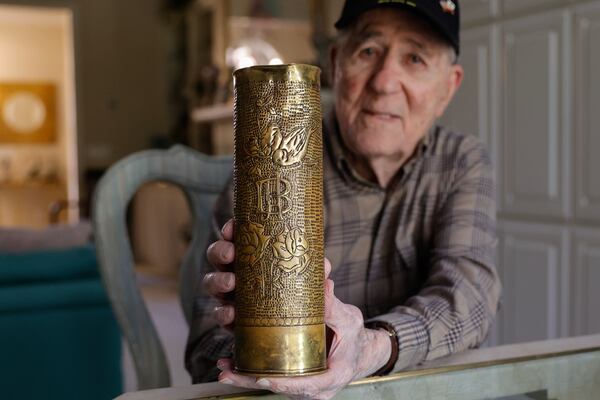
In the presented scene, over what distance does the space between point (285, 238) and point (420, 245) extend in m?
0.66

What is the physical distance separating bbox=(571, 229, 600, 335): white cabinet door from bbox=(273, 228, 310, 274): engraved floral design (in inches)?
77.2

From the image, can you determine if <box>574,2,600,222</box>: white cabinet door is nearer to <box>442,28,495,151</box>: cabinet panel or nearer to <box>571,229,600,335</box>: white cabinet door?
<box>571,229,600,335</box>: white cabinet door

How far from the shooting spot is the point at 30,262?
2.37 meters

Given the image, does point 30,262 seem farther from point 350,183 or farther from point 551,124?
point 551,124

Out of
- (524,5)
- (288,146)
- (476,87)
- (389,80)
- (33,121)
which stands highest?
(33,121)

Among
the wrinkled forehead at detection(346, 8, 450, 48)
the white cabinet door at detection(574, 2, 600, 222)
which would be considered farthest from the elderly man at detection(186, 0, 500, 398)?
the white cabinet door at detection(574, 2, 600, 222)

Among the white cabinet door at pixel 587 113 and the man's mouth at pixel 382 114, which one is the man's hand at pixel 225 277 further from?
the white cabinet door at pixel 587 113

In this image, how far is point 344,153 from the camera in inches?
48.9

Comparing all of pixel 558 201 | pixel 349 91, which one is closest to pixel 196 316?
pixel 349 91

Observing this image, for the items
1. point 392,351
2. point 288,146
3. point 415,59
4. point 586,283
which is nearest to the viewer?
point 288,146

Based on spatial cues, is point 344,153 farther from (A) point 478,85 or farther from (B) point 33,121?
(B) point 33,121

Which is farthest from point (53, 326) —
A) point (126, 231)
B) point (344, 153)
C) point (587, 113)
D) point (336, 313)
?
point (336, 313)

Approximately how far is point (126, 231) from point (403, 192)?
1.53 feet

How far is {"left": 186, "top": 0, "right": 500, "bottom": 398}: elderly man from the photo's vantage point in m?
1.02
